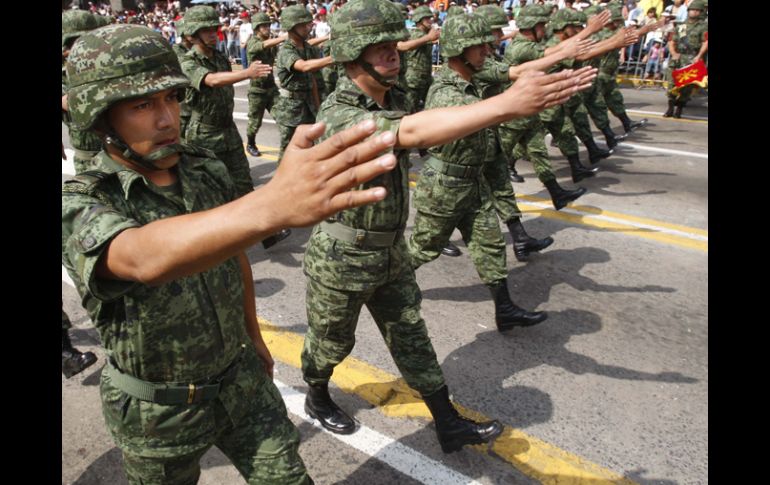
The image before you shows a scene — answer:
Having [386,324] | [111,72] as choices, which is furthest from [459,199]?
[111,72]

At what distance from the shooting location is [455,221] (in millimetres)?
4609

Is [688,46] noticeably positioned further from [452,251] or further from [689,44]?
[452,251]

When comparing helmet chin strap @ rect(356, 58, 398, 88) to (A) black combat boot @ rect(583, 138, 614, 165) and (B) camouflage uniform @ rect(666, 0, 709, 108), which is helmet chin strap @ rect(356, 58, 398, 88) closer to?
(A) black combat boot @ rect(583, 138, 614, 165)

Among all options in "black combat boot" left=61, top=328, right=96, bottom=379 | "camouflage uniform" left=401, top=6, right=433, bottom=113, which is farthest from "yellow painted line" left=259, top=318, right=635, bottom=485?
"camouflage uniform" left=401, top=6, right=433, bottom=113

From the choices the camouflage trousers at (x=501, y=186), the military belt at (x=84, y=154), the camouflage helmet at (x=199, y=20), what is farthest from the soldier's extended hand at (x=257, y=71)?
the camouflage trousers at (x=501, y=186)

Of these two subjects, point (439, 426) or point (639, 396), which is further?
point (639, 396)

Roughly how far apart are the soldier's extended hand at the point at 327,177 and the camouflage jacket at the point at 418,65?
32.0ft

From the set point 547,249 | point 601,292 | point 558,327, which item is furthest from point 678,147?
point 558,327

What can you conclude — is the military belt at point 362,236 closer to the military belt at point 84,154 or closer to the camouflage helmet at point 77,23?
the military belt at point 84,154

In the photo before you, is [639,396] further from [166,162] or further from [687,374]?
[166,162]

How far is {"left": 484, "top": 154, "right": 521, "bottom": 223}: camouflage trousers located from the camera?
18.7ft

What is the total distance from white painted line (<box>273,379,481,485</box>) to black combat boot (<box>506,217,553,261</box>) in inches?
116

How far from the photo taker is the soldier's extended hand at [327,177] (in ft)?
4.41

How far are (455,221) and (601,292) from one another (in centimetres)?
166
